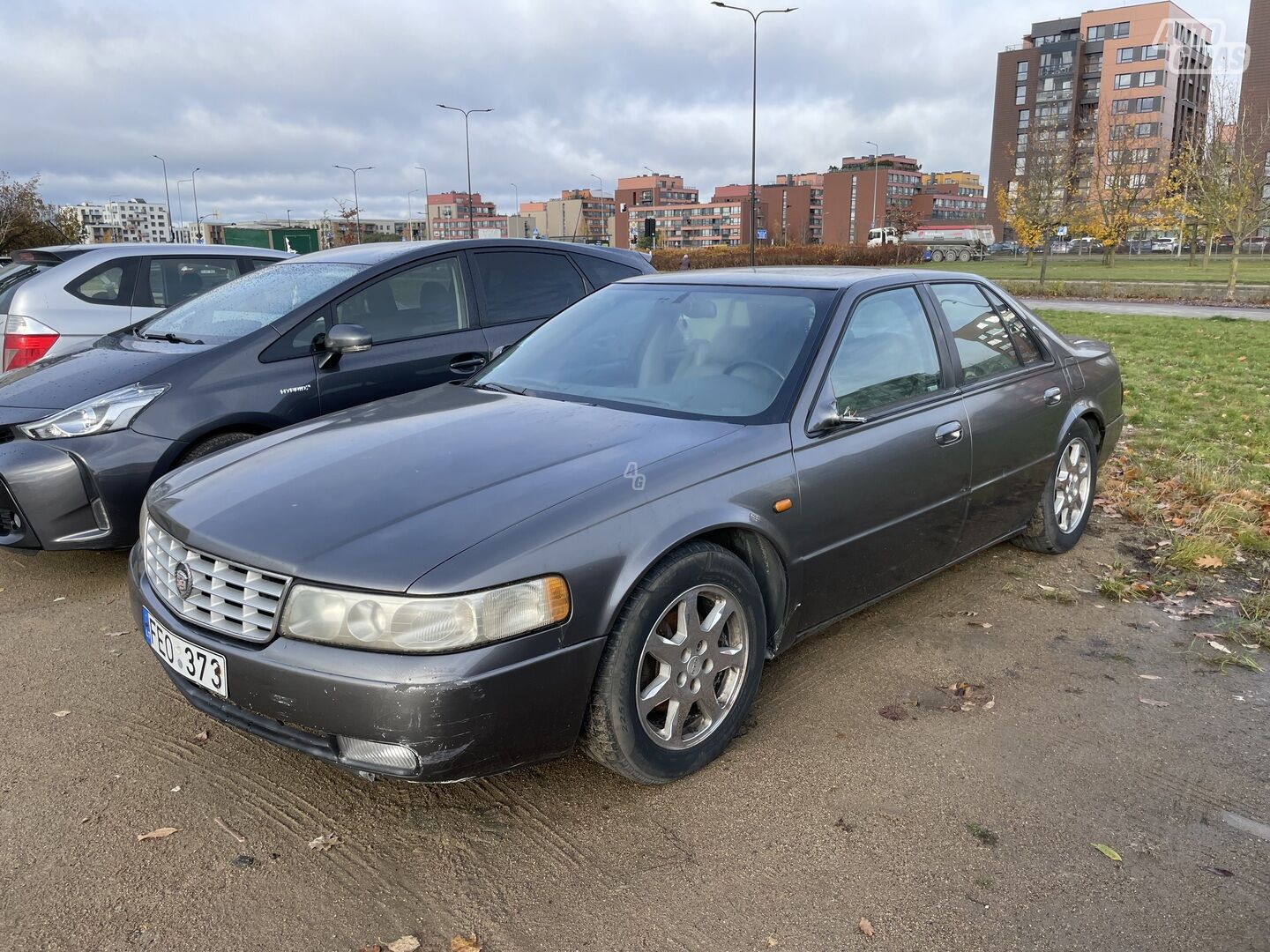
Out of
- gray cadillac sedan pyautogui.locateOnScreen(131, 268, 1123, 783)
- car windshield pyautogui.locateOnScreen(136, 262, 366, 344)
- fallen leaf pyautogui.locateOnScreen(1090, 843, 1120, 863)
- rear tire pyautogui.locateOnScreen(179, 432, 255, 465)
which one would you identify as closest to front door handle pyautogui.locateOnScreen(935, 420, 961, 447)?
gray cadillac sedan pyautogui.locateOnScreen(131, 268, 1123, 783)

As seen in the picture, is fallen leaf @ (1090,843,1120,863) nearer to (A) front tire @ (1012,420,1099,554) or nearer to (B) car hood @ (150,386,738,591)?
(B) car hood @ (150,386,738,591)

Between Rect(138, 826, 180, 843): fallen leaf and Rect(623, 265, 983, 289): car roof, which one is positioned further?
Rect(623, 265, 983, 289): car roof

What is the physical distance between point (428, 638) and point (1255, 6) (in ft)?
324

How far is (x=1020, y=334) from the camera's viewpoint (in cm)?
465

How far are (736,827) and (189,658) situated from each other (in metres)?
1.63

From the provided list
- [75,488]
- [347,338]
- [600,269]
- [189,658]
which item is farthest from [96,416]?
[600,269]

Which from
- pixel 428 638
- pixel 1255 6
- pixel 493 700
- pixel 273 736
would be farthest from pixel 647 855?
pixel 1255 6

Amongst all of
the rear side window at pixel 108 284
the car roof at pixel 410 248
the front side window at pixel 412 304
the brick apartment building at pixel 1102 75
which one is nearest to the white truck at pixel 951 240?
the brick apartment building at pixel 1102 75

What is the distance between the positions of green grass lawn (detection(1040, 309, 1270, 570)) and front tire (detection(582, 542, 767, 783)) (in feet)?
10.2

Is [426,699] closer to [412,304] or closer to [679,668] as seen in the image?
[679,668]

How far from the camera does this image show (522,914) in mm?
2385

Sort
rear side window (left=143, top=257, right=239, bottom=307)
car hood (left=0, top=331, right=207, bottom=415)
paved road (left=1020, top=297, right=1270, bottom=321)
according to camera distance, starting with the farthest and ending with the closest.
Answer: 1. paved road (left=1020, top=297, right=1270, bottom=321)
2. rear side window (left=143, top=257, right=239, bottom=307)
3. car hood (left=0, top=331, right=207, bottom=415)

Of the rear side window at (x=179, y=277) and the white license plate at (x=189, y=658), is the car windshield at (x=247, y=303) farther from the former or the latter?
the white license plate at (x=189, y=658)

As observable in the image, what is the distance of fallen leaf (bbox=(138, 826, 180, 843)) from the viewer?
8.82 ft
